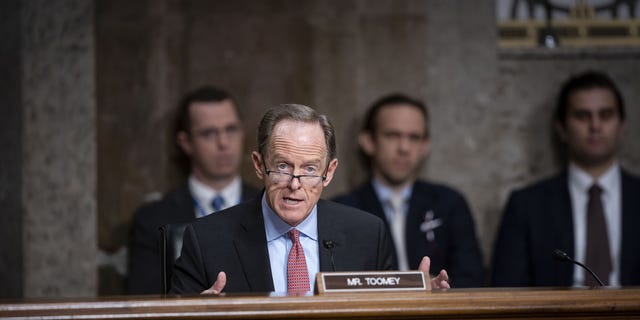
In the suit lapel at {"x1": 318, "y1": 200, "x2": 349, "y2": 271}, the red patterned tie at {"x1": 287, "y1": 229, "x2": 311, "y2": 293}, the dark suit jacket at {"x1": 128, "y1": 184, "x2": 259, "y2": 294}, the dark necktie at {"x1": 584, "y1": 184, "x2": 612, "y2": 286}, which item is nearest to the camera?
the red patterned tie at {"x1": 287, "y1": 229, "x2": 311, "y2": 293}

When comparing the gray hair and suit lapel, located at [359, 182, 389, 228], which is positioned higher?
the gray hair

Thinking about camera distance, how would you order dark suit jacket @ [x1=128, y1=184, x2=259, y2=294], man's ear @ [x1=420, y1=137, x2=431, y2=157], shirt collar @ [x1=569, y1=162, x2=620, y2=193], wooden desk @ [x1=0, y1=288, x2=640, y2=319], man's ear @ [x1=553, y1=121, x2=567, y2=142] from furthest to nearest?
man's ear @ [x1=553, y1=121, x2=567, y2=142] < man's ear @ [x1=420, y1=137, x2=431, y2=157] < shirt collar @ [x1=569, y1=162, x2=620, y2=193] < dark suit jacket @ [x1=128, y1=184, x2=259, y2=294] < wooden desk @ [x1=0, y1=288, x2=640, y2=319]

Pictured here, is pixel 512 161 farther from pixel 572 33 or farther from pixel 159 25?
pixel 159 25

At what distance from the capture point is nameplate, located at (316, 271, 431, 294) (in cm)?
231

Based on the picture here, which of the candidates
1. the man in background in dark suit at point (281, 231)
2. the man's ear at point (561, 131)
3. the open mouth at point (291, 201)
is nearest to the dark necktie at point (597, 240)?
the man's ear at point (561, 131)

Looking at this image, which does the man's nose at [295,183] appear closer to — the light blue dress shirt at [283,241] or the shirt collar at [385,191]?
the light blue dress shirt at [283,241]

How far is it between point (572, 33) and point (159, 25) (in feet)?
7.98

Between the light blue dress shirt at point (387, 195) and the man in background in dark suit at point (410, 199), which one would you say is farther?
the light blue dress shirt at point (387, 195)

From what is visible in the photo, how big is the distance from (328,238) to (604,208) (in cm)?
233

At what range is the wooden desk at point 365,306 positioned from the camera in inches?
85.0

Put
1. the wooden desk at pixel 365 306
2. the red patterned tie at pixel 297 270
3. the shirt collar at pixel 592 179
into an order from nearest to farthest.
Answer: the wooden desk at pixel 365 306
the red patterned tie at pixel 297 270
the shirt collar at pixel 592 179

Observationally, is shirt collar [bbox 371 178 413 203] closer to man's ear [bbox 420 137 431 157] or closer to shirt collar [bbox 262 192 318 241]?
man's ear [bbox 420 137 431 157]

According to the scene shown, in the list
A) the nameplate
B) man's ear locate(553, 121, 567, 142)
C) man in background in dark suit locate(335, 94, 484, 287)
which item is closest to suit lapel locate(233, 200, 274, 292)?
the nameplate

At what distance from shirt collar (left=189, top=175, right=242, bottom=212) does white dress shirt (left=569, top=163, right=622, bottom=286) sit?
1773 millimetres
